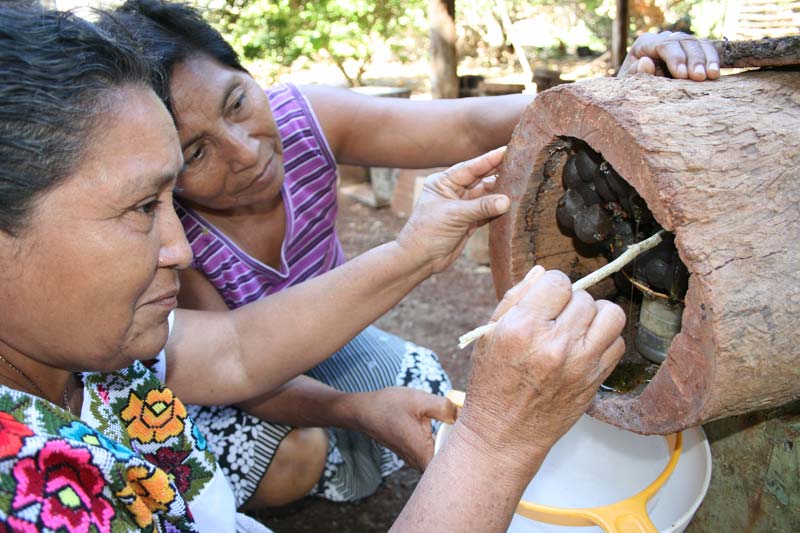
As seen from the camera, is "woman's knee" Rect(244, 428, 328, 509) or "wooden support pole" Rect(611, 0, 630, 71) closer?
"woman's knee" Rect(244, 428, 328, 509)

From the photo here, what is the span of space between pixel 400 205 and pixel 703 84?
13.4 ft

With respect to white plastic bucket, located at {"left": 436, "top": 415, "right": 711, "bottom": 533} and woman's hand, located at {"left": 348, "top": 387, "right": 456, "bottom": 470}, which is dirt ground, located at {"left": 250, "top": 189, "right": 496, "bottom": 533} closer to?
woman's hand, located at {"left": 348, "top": 387, "right": 456, "bottom": 470}

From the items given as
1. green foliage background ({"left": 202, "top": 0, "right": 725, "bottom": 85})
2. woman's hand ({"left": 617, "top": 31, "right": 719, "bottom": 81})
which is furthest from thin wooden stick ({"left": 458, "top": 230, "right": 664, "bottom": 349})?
green foliage background ({"left": 202, "top": 0, "right": 725, "bottom": 85})

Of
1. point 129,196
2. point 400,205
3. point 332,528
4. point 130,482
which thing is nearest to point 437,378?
point 332,528

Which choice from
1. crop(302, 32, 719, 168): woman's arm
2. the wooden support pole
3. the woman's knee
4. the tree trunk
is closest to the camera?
crop(302, 32, 719, 168): woman's arm

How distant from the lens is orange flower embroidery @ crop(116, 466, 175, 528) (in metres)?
1.01

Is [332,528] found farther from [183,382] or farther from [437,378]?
[183,382]

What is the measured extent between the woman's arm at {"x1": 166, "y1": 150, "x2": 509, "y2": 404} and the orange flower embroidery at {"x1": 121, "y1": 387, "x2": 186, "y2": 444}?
202 mm

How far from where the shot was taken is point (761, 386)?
101 cm

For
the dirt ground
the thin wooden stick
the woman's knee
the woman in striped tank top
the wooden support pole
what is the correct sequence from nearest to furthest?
1. the thin wooden stick
2. the woman in striped tank top
3. the woman's knee
4. the dirt ground
5. the wooden support pole

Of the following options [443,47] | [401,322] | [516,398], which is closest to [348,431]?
[516,398]

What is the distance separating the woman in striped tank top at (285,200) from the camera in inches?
63.2

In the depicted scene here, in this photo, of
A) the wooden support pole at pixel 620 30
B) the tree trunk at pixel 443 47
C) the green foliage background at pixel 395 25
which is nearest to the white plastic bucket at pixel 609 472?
the tree trunk at pixel 443 47

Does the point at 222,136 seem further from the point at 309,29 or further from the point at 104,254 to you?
the point at 309,29
